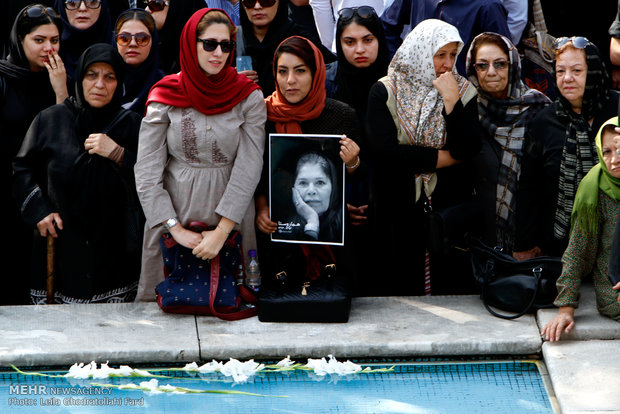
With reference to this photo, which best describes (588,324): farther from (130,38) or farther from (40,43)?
(40,43)

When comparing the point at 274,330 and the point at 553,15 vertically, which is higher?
the point at 553,15

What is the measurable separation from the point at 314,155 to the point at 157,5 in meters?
1.80

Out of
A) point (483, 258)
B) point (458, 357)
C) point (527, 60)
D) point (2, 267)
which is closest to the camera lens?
point (458, 357)

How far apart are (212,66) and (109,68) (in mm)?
687

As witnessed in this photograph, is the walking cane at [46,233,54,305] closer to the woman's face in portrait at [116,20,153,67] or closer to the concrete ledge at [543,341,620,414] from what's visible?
the woman's face in portrait at [116,20,153,67]

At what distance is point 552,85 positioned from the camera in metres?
6.00

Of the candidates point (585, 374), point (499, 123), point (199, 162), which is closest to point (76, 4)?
point (199, 162)

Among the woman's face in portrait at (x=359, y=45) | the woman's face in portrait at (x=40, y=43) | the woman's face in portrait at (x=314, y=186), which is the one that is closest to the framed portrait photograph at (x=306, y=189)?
the woman's face in portrait at (x=314, y=186)

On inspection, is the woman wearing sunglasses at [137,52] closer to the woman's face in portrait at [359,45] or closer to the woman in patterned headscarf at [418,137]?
the woman's face in portrait at [359,45]

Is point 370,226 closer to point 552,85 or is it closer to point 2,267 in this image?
point 552,85

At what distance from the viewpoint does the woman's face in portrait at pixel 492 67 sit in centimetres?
521

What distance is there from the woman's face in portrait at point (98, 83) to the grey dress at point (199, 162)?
404mm

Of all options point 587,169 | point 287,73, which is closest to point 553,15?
point 587,169

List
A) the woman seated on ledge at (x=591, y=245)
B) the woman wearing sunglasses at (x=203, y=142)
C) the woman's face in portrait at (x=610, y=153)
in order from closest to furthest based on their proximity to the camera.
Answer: the woman's face in portrait at (x=610, y=153) < the woman seated on ledge at (x=591, y=245) < the woman wearing sunglasses at (x=203, y=142)
